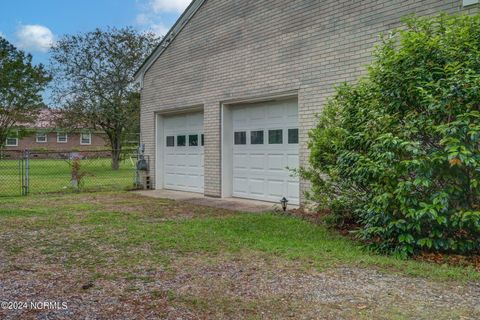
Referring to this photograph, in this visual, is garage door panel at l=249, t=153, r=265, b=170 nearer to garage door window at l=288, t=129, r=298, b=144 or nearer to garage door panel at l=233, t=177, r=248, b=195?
garage door panel at l=233, t=177, r=248, b=195

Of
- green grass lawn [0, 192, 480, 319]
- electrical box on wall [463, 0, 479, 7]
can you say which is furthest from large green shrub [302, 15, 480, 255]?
electrical box on wall [463, 0, 479, 7]

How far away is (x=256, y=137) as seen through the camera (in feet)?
32.7

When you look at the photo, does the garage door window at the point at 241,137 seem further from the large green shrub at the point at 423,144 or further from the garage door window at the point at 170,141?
the large green shrub at the point at 423,144

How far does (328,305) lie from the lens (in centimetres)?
329

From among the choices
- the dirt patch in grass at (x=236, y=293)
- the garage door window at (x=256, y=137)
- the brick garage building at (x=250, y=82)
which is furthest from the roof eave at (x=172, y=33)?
the dirt patch in grass at (x=236, y=293)

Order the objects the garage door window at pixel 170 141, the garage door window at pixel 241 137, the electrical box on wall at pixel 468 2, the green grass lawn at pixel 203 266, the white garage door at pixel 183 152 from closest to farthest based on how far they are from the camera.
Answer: the green grass lawn at pixel 203 266
the electrical box on wall at pixel 468 2
the garage door window at pixel 241 137
the white garage door at pixel 183 152
the garage door window at pixel 170 141

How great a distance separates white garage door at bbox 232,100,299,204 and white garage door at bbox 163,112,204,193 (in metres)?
1.55

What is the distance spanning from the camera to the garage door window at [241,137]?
10.3 meters

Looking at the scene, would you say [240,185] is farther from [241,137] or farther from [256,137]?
[256,137]

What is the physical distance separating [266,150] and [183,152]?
3.56 m

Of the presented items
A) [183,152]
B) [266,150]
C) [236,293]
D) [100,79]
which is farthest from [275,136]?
[100,79]

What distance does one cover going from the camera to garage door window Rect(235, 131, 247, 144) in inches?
406

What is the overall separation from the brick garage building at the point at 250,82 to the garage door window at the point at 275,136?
1.5 inches

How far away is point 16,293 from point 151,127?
32.8ft
